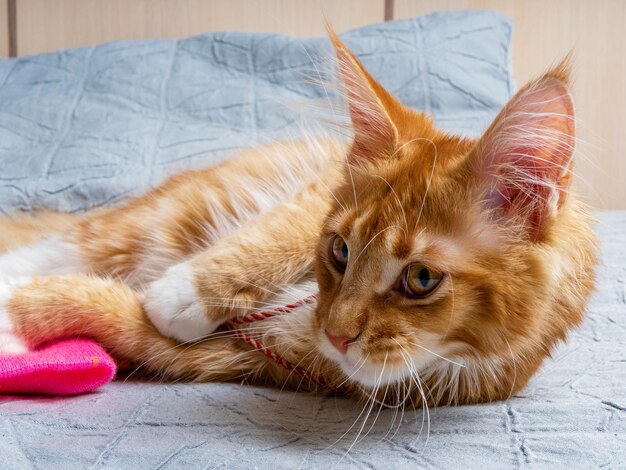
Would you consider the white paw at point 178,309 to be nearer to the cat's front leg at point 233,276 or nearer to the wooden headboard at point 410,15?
the cat's front leg at point 233,276

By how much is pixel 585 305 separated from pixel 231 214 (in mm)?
828

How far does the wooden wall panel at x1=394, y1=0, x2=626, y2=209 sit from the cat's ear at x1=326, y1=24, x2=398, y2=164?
79.0 inches

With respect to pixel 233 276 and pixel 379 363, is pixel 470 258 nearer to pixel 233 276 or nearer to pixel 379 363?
pixel 379 363

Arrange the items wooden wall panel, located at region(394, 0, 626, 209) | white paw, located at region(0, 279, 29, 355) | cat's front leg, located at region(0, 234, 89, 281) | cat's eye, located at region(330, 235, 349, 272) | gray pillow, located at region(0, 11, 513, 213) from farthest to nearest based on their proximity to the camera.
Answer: wooden wall panel, located at region(394, 0, 626, 209), gray pillow, located at region(0, 11, 513, 213), cat's front leg, located at region(0, 234, 89, 281), white paw, located at region(0, 279, 29, 355), cat's eye, located at region(330, 235, 349, 272)

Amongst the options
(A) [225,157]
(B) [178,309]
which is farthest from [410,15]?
(B) [178,309]

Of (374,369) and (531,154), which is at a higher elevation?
(531,154)

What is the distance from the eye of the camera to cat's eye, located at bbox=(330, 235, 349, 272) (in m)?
1.23

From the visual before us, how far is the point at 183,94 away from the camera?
2734mm

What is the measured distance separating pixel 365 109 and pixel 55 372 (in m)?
0.69

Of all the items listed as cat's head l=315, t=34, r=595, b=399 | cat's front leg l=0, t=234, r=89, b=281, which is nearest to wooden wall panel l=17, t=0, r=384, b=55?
cat's front leg l=0, t=234, r=89, b=281

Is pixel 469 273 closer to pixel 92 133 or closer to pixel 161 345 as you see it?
pixel 161 345

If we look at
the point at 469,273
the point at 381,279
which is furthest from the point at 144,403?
the point at 469,273

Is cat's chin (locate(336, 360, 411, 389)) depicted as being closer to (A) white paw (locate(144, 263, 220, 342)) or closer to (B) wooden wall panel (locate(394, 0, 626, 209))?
(A) white paw (locate(144, 263, 220, 342))

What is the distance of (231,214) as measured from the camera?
1.78 metres
